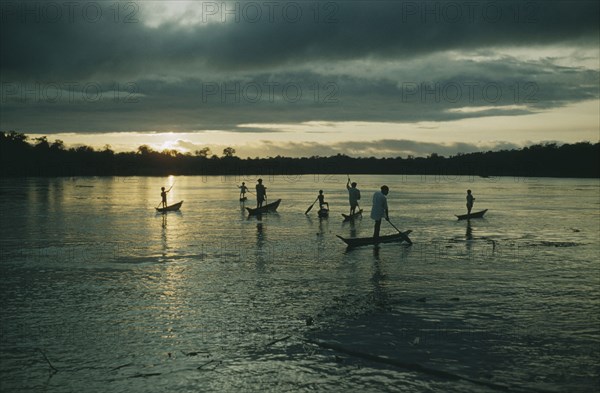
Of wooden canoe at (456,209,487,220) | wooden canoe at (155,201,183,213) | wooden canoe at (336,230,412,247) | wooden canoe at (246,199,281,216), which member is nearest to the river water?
wooden canoe at (336,230,412,247)

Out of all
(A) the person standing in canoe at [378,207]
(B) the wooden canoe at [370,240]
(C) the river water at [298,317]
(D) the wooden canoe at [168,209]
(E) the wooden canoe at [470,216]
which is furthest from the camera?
(D) the wooden canoe at [168,209]

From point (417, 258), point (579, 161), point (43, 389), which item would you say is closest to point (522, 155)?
point (579, 161)

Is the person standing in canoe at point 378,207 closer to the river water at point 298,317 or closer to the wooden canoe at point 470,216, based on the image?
the river water at point 298,317

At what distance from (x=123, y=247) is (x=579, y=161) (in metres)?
181

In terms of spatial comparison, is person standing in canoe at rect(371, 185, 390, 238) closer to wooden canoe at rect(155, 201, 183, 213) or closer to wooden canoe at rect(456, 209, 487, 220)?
wooden canoe at rect(456, 209, 487, 220)

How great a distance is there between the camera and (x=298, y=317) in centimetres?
1021

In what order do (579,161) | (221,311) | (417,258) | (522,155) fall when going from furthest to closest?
(522,155), (579,161), (417,258), (221,311)

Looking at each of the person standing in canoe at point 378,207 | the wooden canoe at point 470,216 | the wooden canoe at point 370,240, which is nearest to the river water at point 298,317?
the wooden canoe at point 370,240

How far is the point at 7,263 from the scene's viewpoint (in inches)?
653

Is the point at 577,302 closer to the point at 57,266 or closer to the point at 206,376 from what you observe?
the point at 206,376

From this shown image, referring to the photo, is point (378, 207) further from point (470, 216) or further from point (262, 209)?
point (262, 209)

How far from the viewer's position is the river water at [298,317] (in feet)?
24.0

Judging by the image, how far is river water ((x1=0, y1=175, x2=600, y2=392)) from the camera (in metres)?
7.30

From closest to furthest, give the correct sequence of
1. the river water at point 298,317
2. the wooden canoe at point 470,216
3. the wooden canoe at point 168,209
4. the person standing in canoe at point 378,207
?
the river water at point 298,317 < the person standing in canoe at point 378,207 < the wooden canoe at point 470,216 < the wooden canoe at point 168,209
